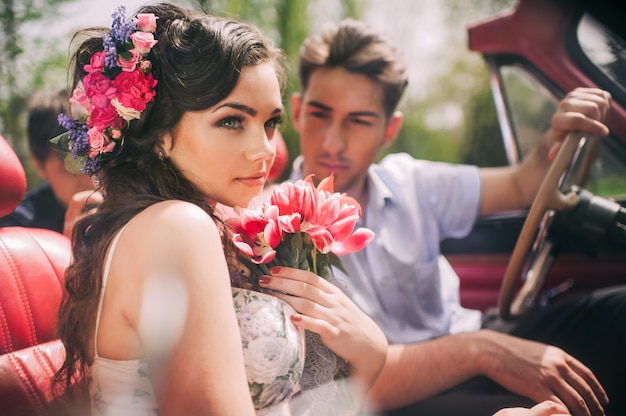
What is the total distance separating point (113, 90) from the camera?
48.5 inches

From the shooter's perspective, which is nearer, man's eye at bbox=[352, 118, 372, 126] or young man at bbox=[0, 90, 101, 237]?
young man at bbox=[0, 90, 101, 237]

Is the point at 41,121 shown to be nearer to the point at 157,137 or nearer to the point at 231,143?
the point at 157,137

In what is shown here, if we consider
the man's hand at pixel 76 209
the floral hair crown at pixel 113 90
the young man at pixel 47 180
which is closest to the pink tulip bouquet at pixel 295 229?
the floral hair crown at pixel 113 90

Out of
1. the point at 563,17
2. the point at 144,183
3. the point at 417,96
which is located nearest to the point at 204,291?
the point at 144,183

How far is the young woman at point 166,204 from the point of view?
1033 mm

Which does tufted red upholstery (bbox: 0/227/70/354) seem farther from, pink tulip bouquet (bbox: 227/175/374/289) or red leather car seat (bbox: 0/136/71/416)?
pink tulip bouquet (bbox: 227/175/374/289)

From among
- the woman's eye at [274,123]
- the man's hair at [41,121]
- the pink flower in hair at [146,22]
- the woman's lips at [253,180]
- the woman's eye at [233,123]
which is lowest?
the man's hair at [41,121]

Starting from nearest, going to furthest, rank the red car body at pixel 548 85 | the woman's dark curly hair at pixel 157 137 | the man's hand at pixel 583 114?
the woman's dark curly hair at pixel 157 137 < the man's hand at pixel 583 114 < the red car body at pixel 548 85

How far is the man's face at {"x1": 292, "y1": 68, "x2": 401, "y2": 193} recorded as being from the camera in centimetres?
212

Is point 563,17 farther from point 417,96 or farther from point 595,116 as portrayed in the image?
point 417,96

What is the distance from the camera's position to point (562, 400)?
1.47 metres

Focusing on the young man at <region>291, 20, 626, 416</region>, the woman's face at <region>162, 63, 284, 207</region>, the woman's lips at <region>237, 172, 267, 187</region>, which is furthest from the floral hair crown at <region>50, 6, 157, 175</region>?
the young man at <region>291, 20, 626, 416</region>

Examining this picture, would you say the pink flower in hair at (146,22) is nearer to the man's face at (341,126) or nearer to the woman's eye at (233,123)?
the woman's eye at (233,123)

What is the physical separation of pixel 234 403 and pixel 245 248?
1.02 feet
